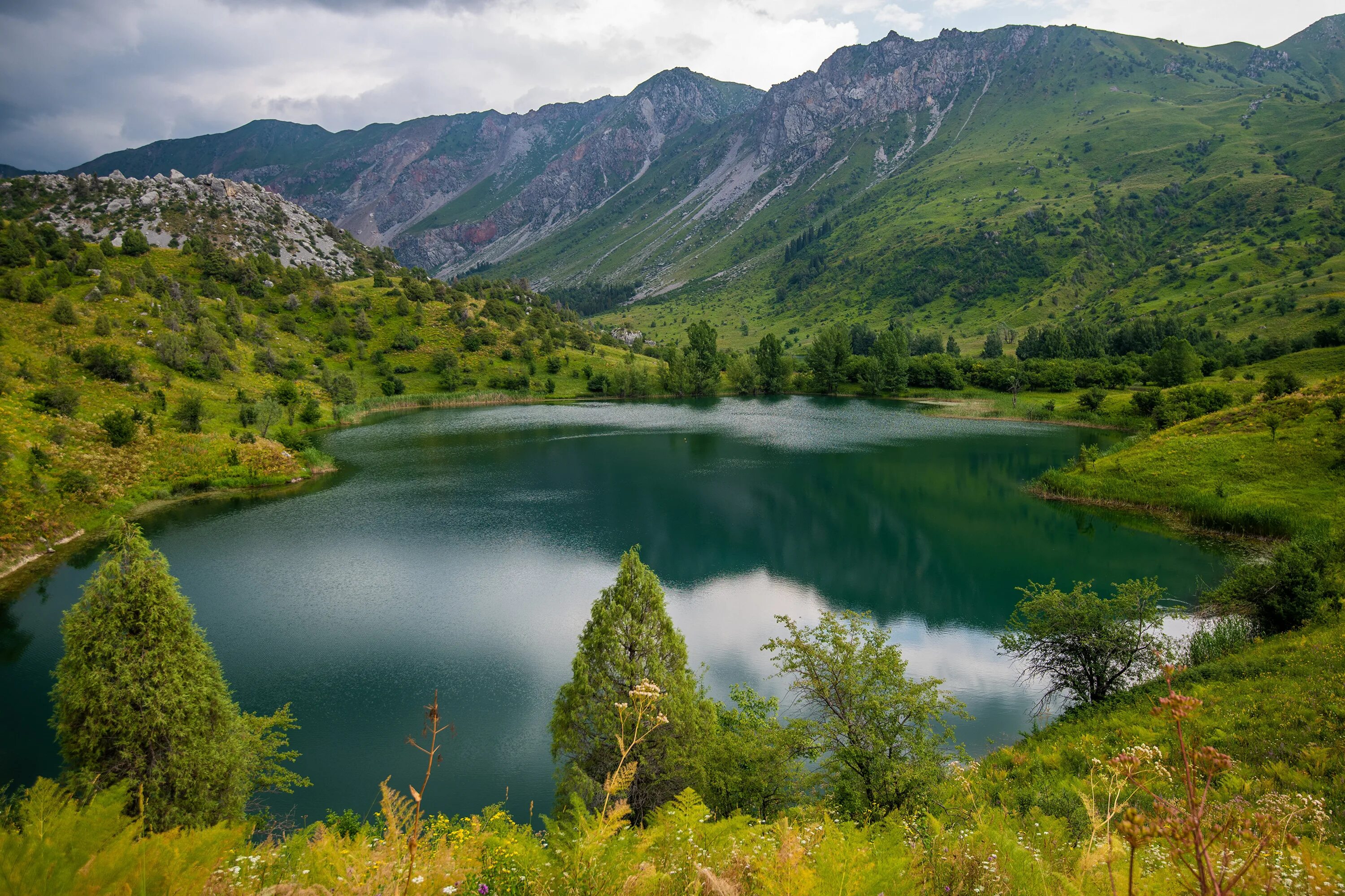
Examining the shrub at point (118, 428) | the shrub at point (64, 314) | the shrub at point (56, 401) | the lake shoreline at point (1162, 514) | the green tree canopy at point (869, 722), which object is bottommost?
the lake shoreline at point (1162, 514)

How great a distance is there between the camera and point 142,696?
1072 centimetres

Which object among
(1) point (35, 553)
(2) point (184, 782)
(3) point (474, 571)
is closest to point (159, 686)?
(2) point (184, 782)

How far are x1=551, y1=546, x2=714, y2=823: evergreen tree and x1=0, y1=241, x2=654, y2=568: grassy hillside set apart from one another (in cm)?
3491

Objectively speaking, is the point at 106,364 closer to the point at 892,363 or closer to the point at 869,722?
the point at 869,722

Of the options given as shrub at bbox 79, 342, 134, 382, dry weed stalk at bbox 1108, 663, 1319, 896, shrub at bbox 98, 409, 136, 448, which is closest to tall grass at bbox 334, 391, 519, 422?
shrub at bbox 79, 342, 134, 382

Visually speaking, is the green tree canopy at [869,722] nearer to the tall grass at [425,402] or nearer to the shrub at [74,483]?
the shrub at [74,483]

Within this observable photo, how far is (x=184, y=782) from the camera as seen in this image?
11.0m

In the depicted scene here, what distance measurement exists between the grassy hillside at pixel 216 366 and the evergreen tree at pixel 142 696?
2928 centimetres

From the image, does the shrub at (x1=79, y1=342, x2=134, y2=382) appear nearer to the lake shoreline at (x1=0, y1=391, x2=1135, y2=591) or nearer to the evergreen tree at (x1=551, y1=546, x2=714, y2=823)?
the lake shoreline at (x1=0, y1=391, x2=1135, y2=591)

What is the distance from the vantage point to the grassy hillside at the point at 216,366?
Result: 38.9 m

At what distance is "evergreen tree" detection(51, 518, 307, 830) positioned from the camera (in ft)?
34.7

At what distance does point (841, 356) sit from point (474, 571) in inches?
3484

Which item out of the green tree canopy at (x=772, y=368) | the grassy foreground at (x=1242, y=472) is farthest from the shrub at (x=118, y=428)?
the green tree canopy at (x=772, y=368)

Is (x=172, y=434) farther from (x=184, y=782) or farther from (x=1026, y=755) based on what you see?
(x=1026, y=755)
